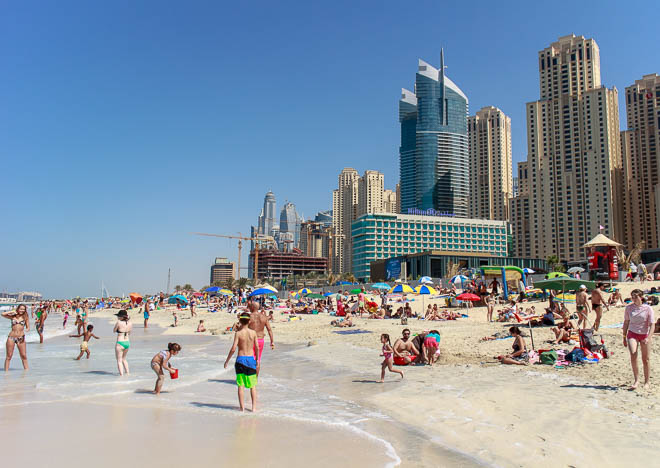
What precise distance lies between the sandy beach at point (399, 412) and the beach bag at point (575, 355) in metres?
0.46

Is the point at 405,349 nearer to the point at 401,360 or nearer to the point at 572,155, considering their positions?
the point at 401,360

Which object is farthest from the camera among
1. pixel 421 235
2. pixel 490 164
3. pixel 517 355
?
pixel 490 164

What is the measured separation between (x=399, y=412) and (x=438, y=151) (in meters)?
178

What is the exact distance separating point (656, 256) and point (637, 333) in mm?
87743

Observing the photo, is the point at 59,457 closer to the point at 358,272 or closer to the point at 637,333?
the point at 637,333

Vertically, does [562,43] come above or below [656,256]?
above

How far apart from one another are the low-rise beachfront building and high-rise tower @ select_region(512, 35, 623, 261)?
15.5 m

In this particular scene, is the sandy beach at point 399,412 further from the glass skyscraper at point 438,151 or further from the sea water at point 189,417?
the glass skyscraper at point 438,151

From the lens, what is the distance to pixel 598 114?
358 ft

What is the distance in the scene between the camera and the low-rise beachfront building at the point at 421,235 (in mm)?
132875

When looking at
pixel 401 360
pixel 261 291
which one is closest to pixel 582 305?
pixel 401 360

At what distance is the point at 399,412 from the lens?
7.99 m

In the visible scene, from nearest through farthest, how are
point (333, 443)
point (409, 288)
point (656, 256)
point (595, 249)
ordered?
point (333, 443) → point (409, 288) → point (595, 249) → point (656, 256)

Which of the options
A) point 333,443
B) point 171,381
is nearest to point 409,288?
point 171,381
